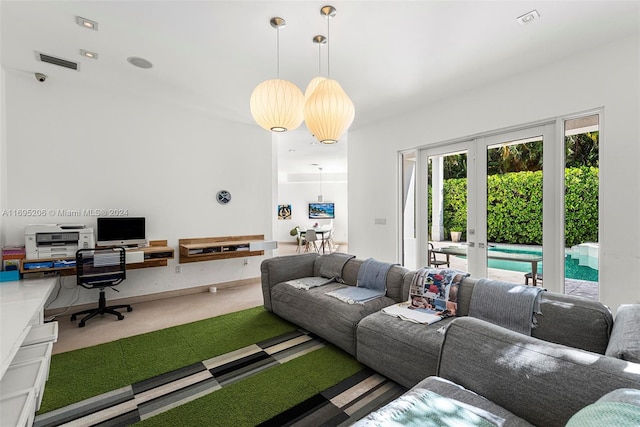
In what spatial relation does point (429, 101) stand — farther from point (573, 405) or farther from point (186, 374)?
point (186, 374)

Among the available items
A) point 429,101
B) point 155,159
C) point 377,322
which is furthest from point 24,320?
point 429,101

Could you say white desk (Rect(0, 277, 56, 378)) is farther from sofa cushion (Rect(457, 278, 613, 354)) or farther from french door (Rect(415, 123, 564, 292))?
french door (Rect(415, 123, 564, 292))

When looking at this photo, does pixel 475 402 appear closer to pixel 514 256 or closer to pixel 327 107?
A: pixel 327 107

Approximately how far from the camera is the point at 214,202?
5.12m

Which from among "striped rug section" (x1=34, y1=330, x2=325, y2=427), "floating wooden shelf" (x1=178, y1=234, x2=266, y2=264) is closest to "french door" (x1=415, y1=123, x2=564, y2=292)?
"striped rug section" (x1=34, y1=330, x2=325, y2=427)

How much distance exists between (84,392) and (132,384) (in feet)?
1.01

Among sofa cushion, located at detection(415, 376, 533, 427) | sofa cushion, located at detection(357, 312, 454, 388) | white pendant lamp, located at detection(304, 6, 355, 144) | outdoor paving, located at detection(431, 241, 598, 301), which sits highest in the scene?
white pendant lamp, located at detection(304, 6, 355, 144)

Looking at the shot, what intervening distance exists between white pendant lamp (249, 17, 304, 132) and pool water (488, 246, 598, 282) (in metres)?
3.09

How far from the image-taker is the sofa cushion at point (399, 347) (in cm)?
200

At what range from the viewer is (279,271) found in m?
3.75

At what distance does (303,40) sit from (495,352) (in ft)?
9.18

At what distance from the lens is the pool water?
10.1 feet

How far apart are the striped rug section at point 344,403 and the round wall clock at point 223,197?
3783 mm

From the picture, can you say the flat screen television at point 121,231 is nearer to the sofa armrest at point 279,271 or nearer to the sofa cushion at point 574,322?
the sofa armrest at point 279,271
